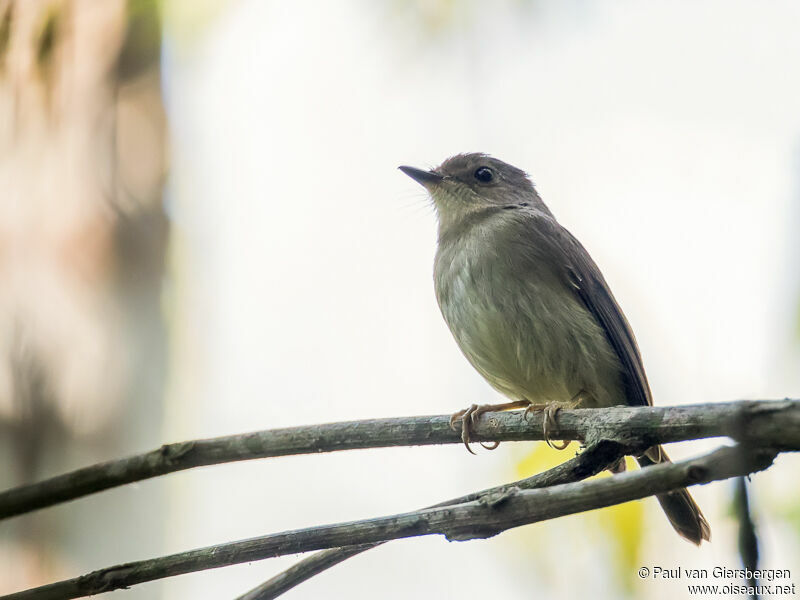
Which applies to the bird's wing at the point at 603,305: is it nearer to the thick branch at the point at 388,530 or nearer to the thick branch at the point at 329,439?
the thick branch at the point at 329,439

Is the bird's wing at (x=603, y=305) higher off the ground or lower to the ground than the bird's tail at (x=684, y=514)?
higher

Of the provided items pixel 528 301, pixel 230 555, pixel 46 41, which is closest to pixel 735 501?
pixel 230 555

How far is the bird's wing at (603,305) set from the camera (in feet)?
14.3

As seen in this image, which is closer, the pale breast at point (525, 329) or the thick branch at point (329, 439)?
the thick branch at point (329, 439)

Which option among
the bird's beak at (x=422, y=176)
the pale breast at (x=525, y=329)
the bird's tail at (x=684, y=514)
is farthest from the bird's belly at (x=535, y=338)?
the bird's beak at (x=422, y=176)

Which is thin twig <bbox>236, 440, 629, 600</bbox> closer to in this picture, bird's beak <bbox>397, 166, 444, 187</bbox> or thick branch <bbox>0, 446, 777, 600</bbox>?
thick branch <bbox>0, 446, 777, 600</bbox>

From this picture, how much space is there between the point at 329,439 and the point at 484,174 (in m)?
3.22

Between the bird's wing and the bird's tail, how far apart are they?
0.98ft

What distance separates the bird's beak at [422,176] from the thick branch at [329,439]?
2.81m

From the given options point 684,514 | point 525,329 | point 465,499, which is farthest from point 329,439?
point 684,514

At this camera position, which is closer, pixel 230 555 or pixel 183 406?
pixel 230 555

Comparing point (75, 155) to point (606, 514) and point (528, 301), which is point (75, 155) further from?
point (606, 514)

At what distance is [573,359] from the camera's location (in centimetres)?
417

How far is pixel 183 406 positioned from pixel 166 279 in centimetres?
73
